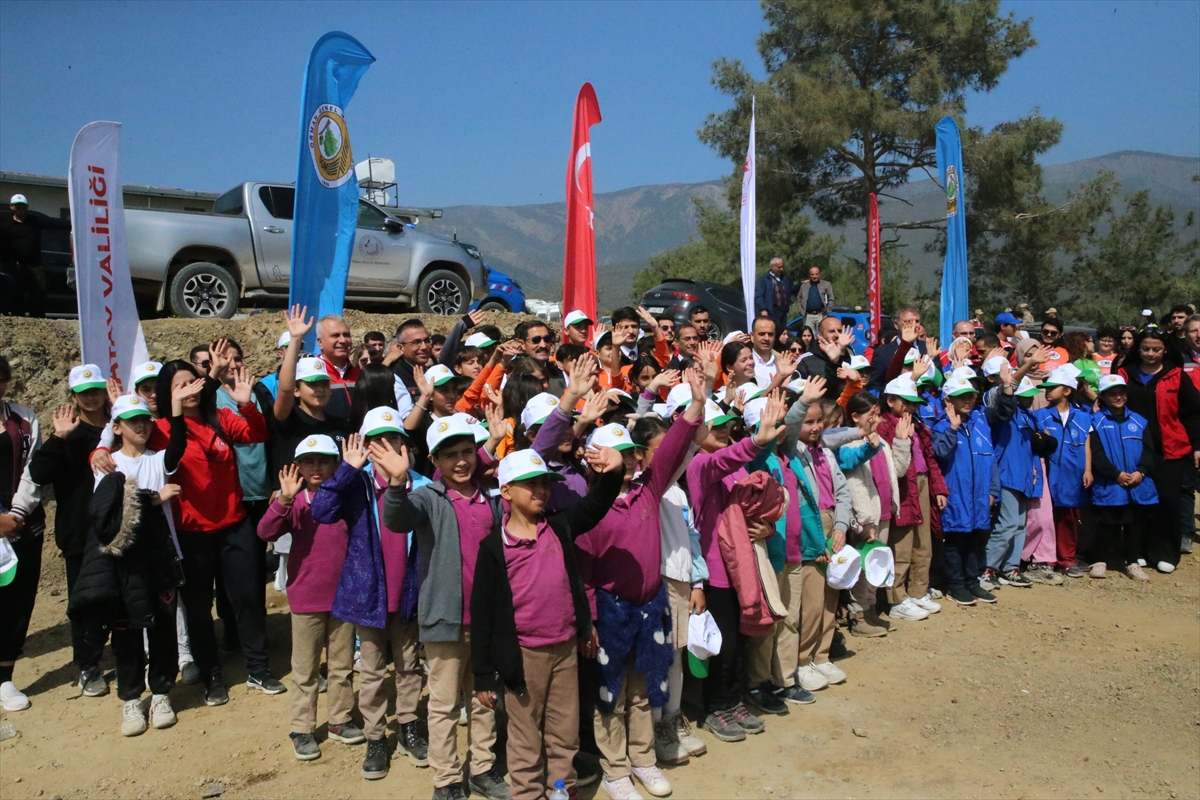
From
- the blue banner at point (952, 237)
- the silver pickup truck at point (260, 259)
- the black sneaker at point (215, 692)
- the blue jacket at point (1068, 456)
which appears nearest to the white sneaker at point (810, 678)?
the black sneaker at point (215, 692)

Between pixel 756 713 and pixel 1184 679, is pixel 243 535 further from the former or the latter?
pixel 1184 679

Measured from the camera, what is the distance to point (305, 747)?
4.80 metres

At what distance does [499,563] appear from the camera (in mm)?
3986

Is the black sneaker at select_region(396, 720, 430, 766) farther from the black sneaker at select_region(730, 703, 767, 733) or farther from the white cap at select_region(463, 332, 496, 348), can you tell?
the white cap at select_region(463, 332, 496, 348)

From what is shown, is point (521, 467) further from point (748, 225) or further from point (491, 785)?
point (748, 225)

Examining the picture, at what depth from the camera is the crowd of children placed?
418 centimetres

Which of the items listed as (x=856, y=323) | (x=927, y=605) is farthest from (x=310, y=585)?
(x=856, y=323)

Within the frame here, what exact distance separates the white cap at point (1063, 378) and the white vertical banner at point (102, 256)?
7.64m

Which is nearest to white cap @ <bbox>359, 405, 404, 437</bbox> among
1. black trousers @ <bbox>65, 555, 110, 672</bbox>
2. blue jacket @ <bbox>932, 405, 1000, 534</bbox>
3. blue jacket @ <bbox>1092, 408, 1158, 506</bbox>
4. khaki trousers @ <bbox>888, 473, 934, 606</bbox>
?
black trousers @ <bbox>65, 555, 110, 672</bbox>

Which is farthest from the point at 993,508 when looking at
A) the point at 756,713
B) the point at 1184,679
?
the point at 756,713

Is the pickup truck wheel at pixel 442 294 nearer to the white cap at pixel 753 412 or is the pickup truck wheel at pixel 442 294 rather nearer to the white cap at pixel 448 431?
the white cap at pixel 753 412

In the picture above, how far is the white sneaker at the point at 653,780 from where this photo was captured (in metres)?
4.46

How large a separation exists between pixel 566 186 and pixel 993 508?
16.7 feet

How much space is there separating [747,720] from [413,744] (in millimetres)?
1859
